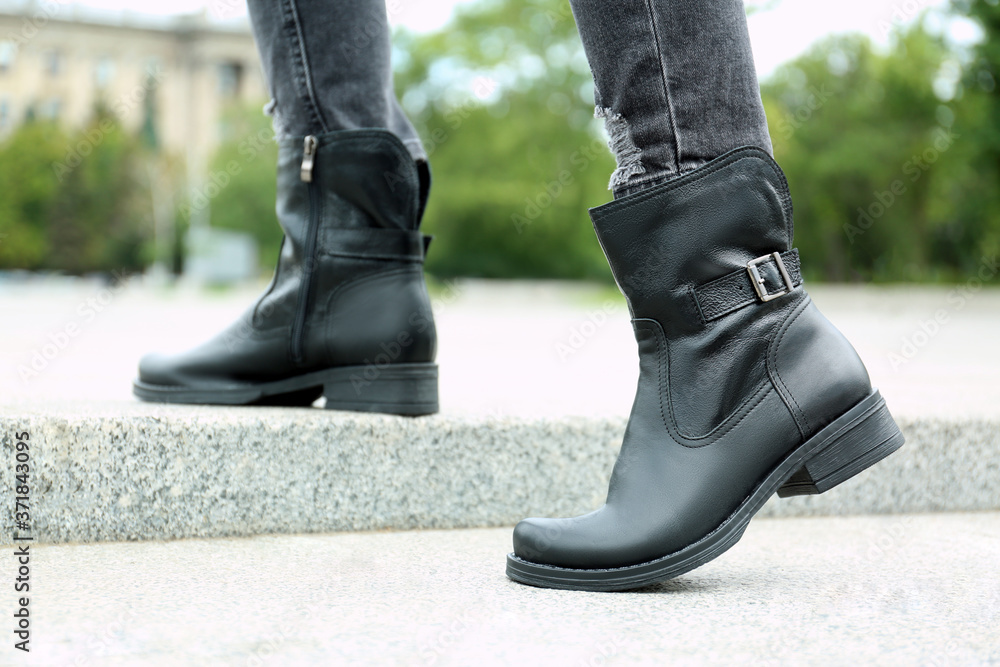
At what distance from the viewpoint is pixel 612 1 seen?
44.3 inches

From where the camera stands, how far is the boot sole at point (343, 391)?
1.57m

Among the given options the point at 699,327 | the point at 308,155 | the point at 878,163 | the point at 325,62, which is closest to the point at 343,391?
the point at 308,155

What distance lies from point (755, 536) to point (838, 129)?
2324cm

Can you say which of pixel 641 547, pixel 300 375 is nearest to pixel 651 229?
pixel 641 547

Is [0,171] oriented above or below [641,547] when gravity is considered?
above

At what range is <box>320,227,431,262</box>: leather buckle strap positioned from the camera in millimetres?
1646

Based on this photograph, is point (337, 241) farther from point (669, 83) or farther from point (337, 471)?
point (669, 83)

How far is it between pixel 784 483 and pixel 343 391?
80cm

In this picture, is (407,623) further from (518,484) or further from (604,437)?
(604,437)

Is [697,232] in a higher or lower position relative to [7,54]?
lower

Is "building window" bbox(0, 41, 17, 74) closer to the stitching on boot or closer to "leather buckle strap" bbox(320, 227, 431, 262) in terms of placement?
"leather buckle strap" bbox(320, 227, 431, 262)

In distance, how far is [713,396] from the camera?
3.87 ft

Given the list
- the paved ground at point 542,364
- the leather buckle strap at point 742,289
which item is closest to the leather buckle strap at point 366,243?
the paved ground at point 542,364

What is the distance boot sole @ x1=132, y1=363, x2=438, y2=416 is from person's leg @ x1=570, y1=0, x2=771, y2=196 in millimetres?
599
